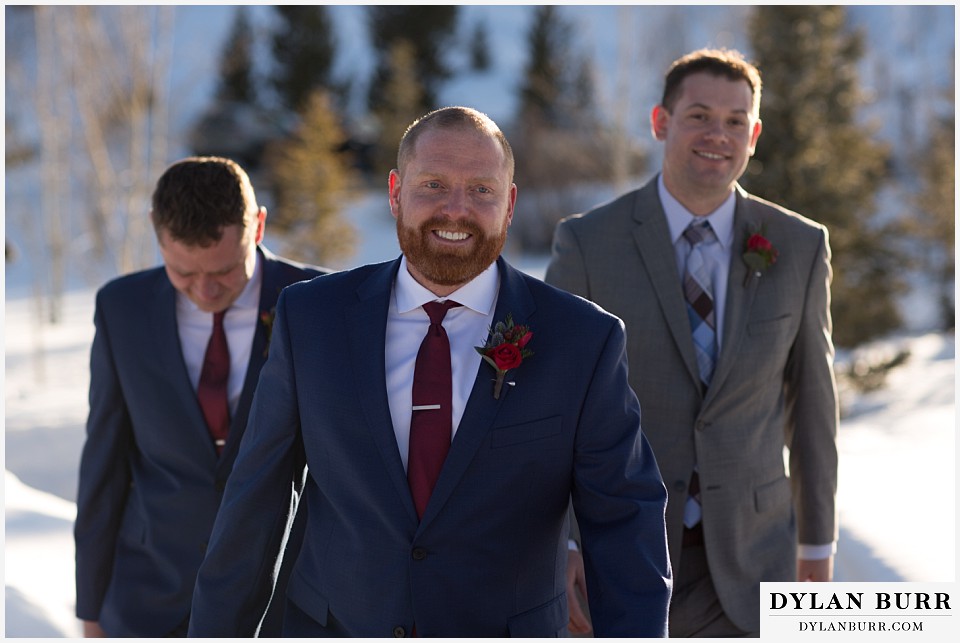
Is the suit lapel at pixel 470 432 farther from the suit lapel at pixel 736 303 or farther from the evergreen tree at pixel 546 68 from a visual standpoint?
the evergreen tree at pixel 546 68

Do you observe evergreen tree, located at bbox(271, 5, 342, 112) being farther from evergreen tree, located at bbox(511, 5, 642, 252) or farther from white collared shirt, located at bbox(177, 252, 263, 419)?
white collared shirt, located at bbox(177, 252, 263, 419)

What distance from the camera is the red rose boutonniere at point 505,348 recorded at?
9.02 ft

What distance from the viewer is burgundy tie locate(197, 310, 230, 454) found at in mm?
3975

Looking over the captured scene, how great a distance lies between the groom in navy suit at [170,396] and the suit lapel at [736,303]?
155 centimetres

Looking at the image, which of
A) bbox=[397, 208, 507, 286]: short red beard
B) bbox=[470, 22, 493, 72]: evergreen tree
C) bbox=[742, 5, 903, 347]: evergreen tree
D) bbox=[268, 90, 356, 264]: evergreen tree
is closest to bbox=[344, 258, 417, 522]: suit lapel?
bbox=[397, 208, 507, 286]: short red beard

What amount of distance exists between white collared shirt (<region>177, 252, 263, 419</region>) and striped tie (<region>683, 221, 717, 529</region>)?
1.58 metres

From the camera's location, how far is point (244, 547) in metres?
3.00

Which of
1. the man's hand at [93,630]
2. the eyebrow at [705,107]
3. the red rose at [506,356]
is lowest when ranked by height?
the man's hand at [93,630]

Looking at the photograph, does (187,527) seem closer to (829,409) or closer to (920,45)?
(829,409)

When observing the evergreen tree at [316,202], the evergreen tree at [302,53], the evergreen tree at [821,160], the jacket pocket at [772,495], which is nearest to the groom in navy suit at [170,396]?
the jacket pocket at [772,495]

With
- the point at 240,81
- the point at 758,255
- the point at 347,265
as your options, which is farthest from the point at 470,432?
Answer: the point at 240,81

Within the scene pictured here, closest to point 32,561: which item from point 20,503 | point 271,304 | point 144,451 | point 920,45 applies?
point 20,503

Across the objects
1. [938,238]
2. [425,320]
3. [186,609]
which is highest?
[938,238]

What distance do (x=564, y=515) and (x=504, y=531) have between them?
223 millimetres
